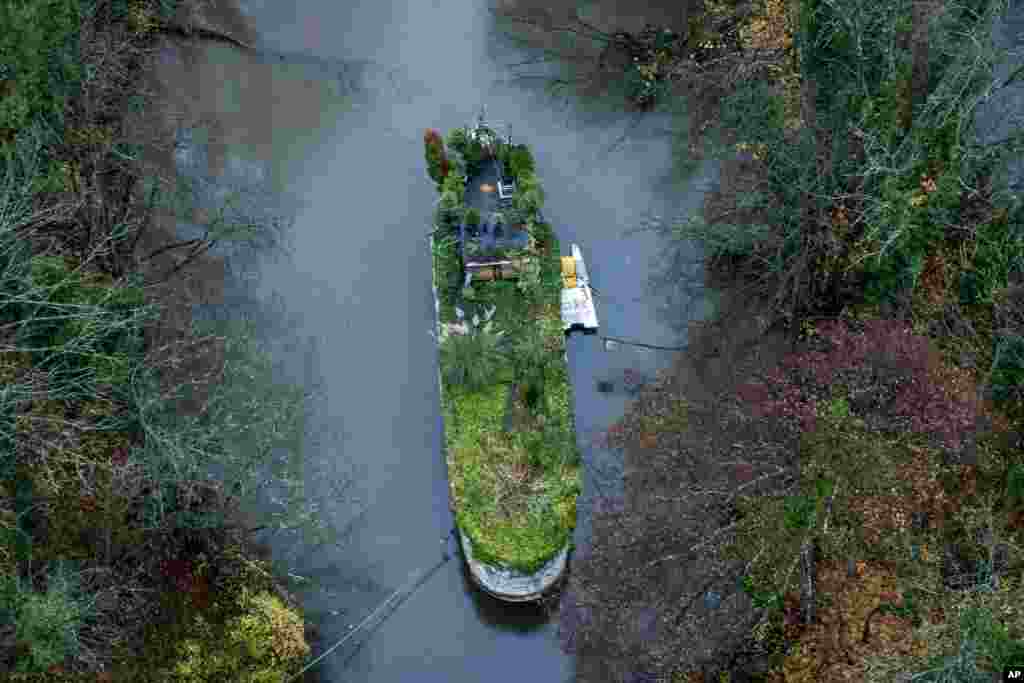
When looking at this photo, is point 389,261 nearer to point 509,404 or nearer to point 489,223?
point 489,223

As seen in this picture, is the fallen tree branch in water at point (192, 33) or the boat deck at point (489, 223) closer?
the boat deck at point (489, 223)

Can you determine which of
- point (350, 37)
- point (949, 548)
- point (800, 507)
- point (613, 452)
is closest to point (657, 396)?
point (613, 452)

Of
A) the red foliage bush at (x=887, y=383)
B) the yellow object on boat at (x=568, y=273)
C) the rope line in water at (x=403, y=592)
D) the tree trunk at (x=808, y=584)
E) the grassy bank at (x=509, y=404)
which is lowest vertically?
the rope line in water at (x=403, y=592)

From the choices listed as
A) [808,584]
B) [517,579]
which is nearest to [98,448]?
[517,579]

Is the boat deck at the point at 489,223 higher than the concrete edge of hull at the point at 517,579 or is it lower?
higher

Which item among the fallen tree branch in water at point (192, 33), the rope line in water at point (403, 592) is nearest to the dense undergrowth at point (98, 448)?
the rope line in water at point (403, 592)

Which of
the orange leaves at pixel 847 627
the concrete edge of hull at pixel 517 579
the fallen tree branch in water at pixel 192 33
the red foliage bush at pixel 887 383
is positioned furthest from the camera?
the fallen tree branch in water at pixel 192 33

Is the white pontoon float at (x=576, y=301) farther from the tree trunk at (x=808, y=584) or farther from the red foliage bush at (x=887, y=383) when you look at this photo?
the tree trunk at (x=808, y=584)
